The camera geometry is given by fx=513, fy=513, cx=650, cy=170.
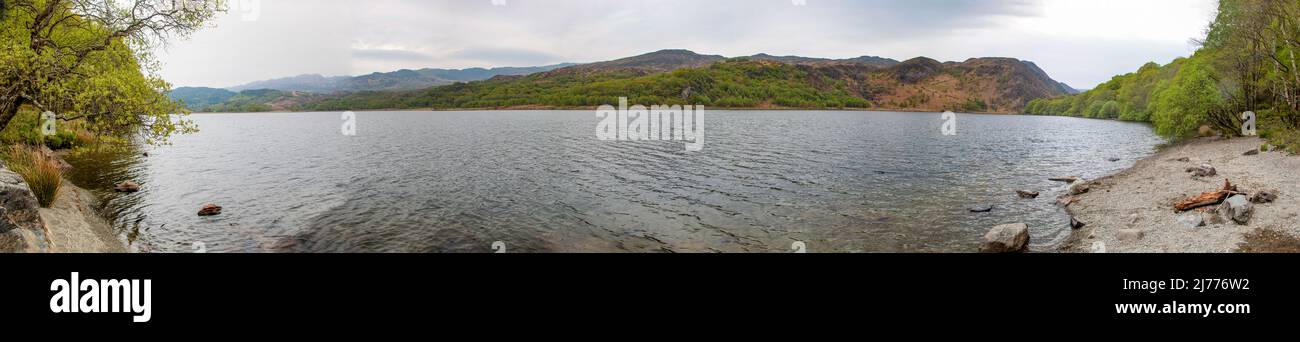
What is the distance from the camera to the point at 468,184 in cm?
3077

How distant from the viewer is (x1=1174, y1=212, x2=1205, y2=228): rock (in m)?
17.1

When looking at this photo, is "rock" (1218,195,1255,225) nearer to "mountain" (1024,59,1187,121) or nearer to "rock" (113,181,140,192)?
"rock" (113,181,140,192)

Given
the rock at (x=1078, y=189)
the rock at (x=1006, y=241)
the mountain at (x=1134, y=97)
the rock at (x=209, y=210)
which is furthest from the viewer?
the mountain at (x=1134, y=97)

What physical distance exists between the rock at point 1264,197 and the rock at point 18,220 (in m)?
36.6

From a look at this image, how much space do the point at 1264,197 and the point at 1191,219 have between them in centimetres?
361

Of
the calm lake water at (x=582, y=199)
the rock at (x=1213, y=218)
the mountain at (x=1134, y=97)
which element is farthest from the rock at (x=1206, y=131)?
the rock at (x=1213, y=218)

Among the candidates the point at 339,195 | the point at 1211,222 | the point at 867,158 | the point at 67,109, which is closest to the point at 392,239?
the point at 339,195

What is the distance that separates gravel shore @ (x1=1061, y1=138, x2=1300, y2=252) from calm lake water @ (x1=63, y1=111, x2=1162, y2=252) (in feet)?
4.95

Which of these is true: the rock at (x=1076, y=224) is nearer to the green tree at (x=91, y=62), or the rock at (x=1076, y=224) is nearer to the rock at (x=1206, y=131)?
the green tree at (x=91, y=62)

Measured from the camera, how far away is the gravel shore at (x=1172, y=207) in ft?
51.6

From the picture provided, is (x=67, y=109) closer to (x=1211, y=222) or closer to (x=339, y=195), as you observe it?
(x=339, y=195)

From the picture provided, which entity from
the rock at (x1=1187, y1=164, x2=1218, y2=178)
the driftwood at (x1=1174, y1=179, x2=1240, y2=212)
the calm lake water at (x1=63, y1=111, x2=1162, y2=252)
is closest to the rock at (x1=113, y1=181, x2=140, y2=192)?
the calm lake water at (x1=63, y1=111, x2=1162, y2=252)
